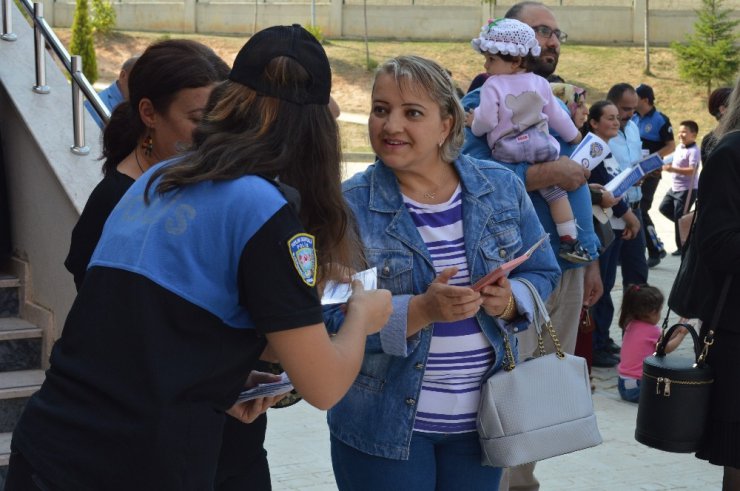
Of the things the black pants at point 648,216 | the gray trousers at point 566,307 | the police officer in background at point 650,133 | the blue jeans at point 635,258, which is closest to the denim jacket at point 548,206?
the gray trousers at point 566,307

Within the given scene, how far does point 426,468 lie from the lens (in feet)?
10.8

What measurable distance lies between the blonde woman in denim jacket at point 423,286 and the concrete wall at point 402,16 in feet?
140

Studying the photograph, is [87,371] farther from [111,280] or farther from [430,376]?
[430,376]

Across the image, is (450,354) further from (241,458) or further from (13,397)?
(13,397)

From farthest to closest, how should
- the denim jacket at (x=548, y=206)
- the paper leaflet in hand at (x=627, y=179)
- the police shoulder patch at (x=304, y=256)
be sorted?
the paper leaflet in hand at (x=627, y=179)
the denim jacket at (x=548, y=206)
the police shoulder patch at (x=304, y=256)

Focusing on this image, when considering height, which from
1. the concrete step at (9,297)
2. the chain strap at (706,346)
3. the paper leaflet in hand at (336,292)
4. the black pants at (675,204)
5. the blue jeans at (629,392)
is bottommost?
the blue jeans at (629,392)

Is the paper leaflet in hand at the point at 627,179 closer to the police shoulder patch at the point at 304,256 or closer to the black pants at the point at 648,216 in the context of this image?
the police shoulder patch at the point at 304,256

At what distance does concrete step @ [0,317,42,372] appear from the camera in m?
5.43

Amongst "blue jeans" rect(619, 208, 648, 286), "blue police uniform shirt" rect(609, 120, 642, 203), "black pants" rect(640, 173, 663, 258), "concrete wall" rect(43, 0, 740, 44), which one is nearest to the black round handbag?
"blue police uniform shirt" rect(609, 120, 642, 203)

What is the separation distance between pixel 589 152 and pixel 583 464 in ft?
5.73

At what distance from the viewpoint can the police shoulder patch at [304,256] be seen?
2070 mm

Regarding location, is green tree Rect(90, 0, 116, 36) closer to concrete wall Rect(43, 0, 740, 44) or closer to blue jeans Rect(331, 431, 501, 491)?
concrete wall Rect(43, 0, 740, 44)

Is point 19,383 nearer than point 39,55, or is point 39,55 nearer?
point 19,383

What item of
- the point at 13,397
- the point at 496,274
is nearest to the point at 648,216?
the point at 13,397
